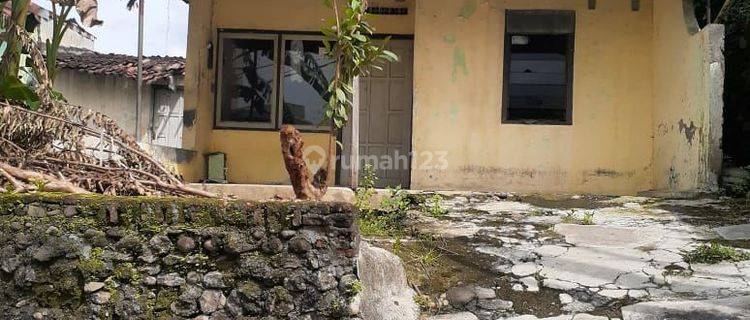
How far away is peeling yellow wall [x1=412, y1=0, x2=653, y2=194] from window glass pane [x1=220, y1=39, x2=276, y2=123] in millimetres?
2138

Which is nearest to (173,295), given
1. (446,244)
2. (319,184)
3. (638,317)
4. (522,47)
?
(319,184)

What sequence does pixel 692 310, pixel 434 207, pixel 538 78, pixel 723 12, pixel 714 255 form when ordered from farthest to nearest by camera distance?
pixel 538 78 → pixel 723 12 → pixel 434 207 → pixel 714 255 → pixel 692 310

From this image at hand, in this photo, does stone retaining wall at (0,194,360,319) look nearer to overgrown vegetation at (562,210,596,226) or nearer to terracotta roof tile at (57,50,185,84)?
overgrown vegetation at (562,210,596,226)

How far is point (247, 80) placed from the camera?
8.59 m

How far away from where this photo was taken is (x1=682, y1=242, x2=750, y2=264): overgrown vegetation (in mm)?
4527

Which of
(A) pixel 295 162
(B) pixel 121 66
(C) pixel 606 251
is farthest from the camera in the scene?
(B) pixel 121 66

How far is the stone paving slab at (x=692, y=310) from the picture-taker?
3.67 metres

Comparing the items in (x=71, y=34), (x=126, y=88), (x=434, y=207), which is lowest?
(x=434, y=207)

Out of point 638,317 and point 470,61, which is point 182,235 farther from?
point 470,61

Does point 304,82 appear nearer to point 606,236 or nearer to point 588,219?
point 588,219

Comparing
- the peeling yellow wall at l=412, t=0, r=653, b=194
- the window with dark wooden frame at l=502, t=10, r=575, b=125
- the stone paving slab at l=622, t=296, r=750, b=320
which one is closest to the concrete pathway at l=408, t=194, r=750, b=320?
the stone paving slab at l=622, t=296, r=750, b=320

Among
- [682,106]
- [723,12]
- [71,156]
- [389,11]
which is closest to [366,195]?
[71,156]

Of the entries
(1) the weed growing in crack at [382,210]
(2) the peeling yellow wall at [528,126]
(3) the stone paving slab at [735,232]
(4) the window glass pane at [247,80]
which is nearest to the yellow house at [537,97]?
(2) the peeling yellow wall at [528,126]

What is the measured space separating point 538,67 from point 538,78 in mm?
143
